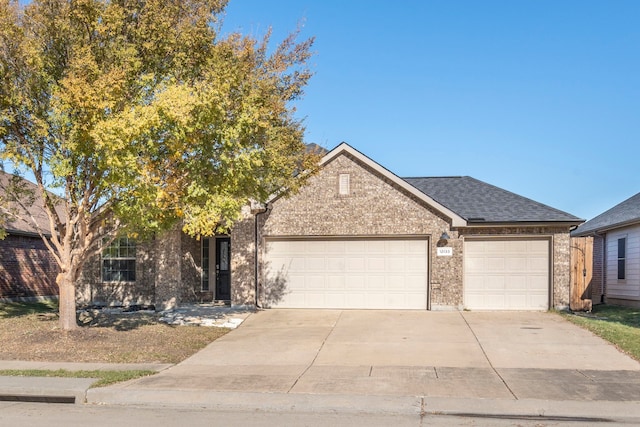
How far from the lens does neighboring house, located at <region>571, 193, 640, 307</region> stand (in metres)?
17.6

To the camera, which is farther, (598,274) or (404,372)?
(598,274)

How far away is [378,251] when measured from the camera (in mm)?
17109

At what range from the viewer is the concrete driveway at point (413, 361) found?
819 centimetres

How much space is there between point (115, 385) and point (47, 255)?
55.1ft

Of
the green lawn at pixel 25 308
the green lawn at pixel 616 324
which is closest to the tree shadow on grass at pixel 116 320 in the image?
the green lawn at pixel 25 308

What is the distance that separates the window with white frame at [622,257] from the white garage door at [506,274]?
3943 mm

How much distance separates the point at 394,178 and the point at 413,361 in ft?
25.0

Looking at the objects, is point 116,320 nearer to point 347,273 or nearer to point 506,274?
point 347,273

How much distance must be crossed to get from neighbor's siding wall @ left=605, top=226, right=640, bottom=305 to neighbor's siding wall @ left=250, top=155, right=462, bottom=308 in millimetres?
5910

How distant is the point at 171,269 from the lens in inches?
667

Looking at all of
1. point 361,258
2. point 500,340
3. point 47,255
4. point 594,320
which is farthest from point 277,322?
point 47,255

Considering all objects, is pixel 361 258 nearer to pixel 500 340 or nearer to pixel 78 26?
pixel 500 340

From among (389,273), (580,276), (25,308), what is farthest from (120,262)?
(580,276)

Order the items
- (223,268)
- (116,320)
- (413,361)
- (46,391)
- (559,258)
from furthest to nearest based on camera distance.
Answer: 1. (223,268)
2. (559,258)
3. (116,320)
4. (413,361)
5. (46,391)
